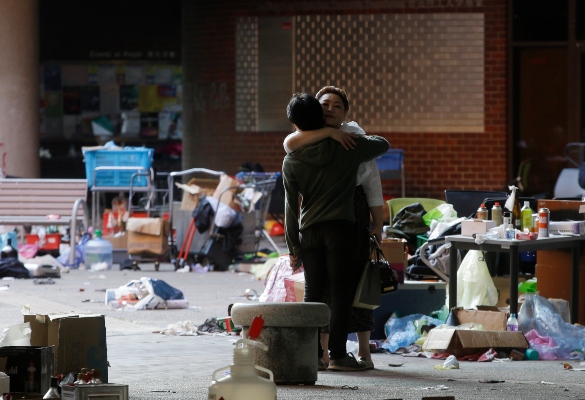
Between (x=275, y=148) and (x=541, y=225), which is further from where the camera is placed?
(x=275, y=148)

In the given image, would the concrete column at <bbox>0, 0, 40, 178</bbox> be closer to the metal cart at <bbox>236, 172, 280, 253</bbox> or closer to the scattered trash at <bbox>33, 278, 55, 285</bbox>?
the metal cart at <bbox>236, 172, 280, 253</bbox>

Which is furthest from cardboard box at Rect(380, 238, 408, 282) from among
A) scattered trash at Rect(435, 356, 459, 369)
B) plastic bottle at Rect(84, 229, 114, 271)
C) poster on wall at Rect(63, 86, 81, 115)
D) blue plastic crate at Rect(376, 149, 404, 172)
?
poster on wall at Rect(63, 86, 81, 115)

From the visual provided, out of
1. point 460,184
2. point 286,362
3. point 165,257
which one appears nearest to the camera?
point 286,362

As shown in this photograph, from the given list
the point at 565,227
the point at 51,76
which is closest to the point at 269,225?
the point at 51,76

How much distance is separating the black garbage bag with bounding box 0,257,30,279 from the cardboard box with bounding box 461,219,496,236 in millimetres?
6864

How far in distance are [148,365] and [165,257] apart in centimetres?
805

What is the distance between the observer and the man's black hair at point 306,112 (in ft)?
25.8

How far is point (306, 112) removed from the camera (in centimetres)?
787

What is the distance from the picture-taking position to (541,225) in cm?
966

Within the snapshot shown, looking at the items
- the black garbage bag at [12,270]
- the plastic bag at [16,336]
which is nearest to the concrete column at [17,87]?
Result: the black garbage bag at [12,270]

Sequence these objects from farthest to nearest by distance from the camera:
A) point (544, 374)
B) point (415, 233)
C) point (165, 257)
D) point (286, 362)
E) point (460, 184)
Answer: point (460, 184) → point (165, 257) → point (415, 233) → point (544, 374) → point (286, 362)

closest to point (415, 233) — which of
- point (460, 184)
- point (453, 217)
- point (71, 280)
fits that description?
point (453, 217)

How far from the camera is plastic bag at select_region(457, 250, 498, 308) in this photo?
33.3 feet

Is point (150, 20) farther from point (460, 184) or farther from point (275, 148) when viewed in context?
point (460, 184)
